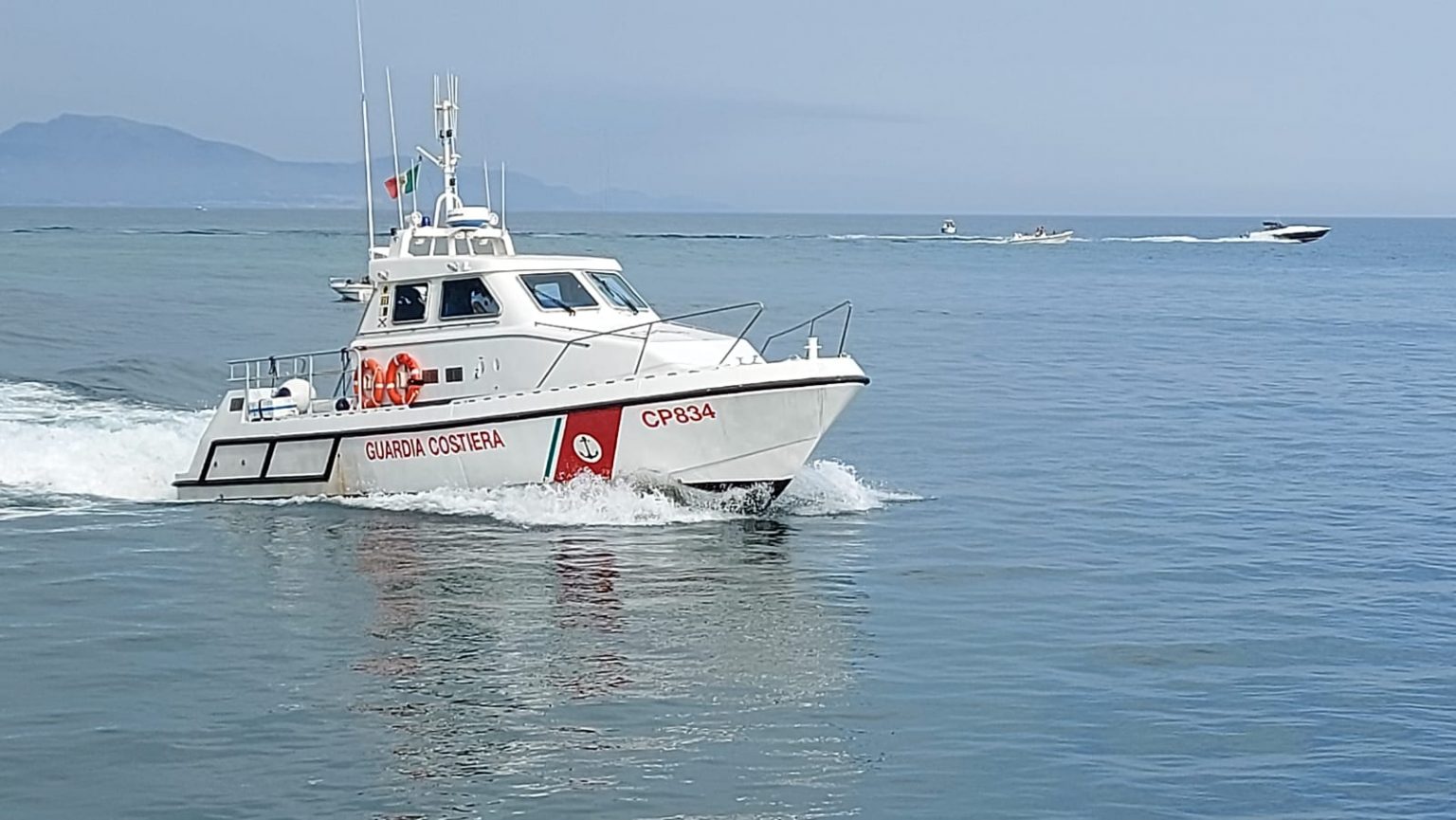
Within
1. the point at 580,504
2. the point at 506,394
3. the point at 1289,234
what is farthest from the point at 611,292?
the point at 1289,234

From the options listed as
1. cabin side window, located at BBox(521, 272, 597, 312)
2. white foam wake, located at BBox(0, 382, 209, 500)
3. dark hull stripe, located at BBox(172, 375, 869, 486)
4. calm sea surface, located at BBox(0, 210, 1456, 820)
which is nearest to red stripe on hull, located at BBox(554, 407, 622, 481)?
dark hull stripe, located at BBox(172, 375, 869, 486)

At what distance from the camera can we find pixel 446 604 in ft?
50.6

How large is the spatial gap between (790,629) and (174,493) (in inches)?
373

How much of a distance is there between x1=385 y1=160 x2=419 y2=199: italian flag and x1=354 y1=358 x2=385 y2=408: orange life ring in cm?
234

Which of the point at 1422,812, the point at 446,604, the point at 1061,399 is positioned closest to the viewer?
the point at 1422,812

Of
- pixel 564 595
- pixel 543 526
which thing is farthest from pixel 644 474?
pixel 564 595

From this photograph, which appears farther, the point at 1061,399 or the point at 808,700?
the point at 1061,399

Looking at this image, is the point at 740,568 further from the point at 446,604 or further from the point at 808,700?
the point at 808,700

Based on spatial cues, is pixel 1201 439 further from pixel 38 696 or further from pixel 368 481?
pixel 38 696

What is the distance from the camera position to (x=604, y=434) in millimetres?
18484

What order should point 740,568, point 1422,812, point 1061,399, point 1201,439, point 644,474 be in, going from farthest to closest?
point 1061,399 < point 1201,439 < point 644,474 < point 740,568 < point 1422,812

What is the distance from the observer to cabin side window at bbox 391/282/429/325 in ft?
65.6

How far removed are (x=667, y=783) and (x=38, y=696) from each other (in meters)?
4.77

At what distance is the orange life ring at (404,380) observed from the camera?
1978 centimetres
